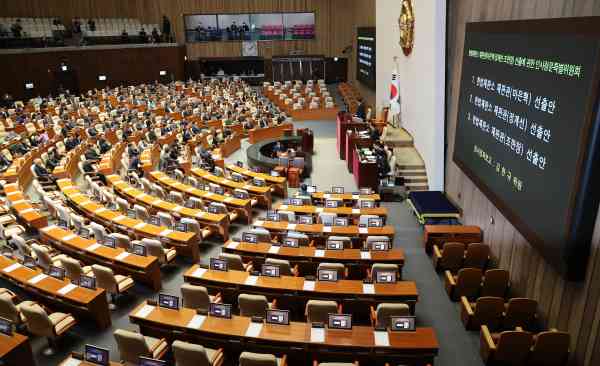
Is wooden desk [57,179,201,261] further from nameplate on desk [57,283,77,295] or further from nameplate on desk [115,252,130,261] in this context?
nameplate on desk [57,283,77,295]

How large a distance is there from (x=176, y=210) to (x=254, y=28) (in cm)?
3056

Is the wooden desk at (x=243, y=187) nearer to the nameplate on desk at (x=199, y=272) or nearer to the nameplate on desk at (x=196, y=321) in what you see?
the nameplate on desk at (x=199, y=272)

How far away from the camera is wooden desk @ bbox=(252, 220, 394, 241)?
32.4 feet

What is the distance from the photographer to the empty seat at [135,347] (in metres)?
5.85

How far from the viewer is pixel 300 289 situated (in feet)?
24.3

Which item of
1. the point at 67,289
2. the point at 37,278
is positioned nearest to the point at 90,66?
the point at 37,278

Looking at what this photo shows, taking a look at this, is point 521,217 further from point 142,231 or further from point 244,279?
point 142,231

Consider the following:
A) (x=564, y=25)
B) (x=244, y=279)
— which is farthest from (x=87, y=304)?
(x=564, y=25)

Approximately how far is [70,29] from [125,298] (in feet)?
98.5

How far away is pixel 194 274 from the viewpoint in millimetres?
7879

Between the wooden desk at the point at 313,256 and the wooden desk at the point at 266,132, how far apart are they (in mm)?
12667

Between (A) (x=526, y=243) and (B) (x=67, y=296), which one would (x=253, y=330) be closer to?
(B) (x=67, y=296)

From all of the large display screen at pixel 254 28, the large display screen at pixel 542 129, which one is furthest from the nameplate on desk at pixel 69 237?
the large display screen at pixel 254 28

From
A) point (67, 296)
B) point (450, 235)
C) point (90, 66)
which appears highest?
point (90, 66)
